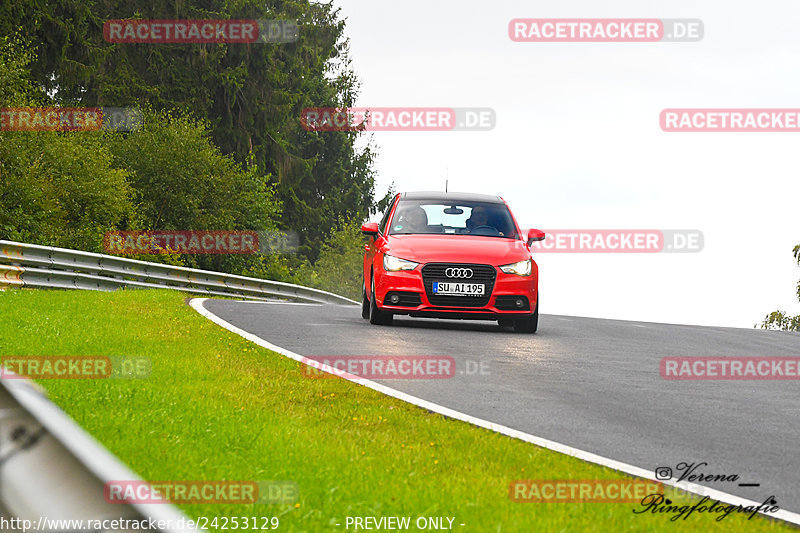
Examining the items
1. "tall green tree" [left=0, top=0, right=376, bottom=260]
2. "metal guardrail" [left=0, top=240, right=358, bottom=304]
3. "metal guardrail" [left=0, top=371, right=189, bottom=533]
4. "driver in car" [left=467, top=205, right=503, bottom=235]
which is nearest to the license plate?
"driver in car" [left=467, top=205, right=503, bottom=235]

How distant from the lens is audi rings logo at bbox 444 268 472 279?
14578 mm

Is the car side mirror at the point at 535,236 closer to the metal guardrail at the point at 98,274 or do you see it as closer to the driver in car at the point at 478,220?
the driver in car at the point at 478,220

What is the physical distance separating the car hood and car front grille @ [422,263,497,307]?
7cm

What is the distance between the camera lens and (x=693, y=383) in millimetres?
10695

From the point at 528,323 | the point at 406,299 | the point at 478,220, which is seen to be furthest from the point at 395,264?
the point at 528,323

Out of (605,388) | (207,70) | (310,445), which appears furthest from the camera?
(207,70)

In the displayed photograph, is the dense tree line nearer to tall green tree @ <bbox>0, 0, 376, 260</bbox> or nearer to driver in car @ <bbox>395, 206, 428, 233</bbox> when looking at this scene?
tall green tree @ <bbox>0, 0, 376, 260</bbox>

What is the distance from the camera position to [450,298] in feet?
48.0

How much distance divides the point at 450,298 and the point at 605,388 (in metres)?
4.86

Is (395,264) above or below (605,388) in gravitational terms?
above

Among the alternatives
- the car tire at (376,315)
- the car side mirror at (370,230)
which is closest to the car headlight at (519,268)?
the car tire at (376,315)

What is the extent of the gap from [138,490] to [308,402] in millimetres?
6288

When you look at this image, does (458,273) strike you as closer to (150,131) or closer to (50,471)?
(50,471)

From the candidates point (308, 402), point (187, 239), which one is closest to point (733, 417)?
point (308, 402)
